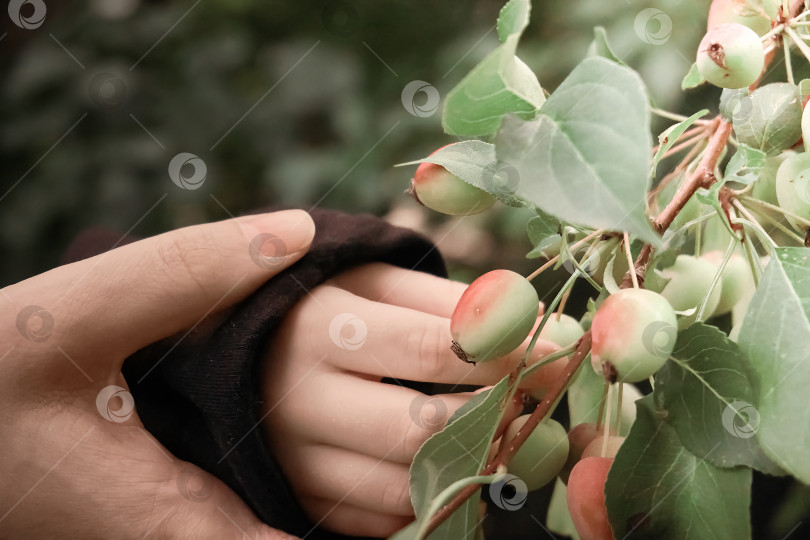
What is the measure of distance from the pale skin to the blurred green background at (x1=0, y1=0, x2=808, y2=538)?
15.2 inches

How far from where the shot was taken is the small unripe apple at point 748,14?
0.98ft

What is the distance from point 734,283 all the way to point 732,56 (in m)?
0.13

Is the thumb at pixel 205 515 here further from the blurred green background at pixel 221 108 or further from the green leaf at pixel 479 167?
the blurred green background at pixel 221 108

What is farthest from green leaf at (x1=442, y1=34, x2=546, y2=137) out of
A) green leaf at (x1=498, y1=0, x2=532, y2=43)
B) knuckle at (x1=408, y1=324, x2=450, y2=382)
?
knuckle at (x1=408, y1=324, x2=450, y2=382)

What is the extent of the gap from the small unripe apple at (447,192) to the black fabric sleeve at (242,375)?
0.29 feet

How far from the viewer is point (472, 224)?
0.74 metres

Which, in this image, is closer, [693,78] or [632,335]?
[632,335]

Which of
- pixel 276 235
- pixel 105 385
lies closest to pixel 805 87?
pixel 276 235

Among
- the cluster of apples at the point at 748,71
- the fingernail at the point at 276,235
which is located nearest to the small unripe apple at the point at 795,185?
the cluster of apples at the point at 748,71

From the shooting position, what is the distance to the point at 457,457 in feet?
0.88

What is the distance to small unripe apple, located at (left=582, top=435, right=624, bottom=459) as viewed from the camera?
29 centimetres

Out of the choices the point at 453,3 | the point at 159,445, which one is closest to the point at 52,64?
the point at 453,3

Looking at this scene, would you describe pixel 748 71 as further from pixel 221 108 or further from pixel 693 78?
pixel 221 108

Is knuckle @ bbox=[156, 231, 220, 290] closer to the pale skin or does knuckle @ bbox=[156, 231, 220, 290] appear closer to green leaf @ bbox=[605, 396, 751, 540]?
the pale skin
